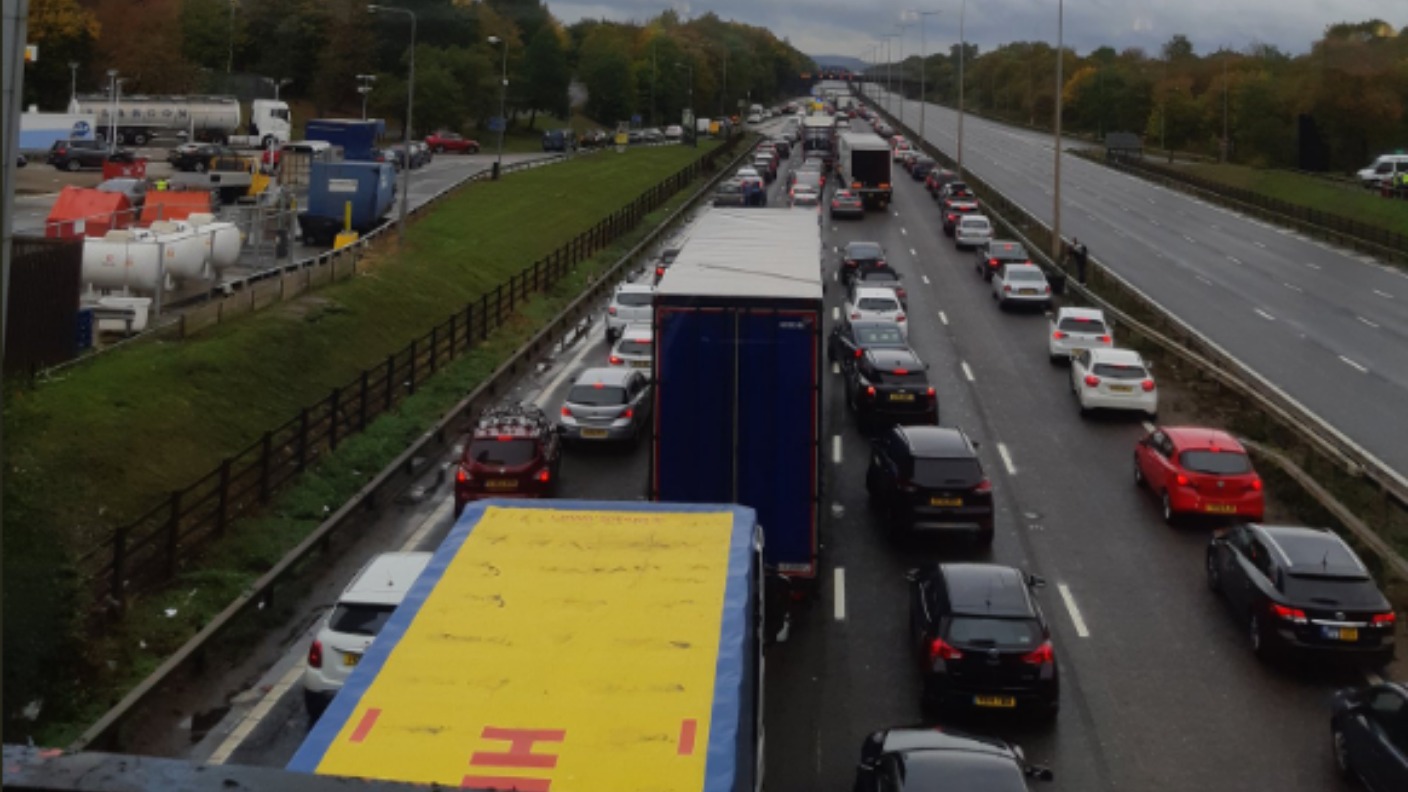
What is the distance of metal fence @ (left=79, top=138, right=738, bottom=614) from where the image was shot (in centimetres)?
1780

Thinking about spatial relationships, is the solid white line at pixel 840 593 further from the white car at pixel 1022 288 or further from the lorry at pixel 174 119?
the lorry at pixel 174 119

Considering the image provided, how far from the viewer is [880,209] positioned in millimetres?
73688

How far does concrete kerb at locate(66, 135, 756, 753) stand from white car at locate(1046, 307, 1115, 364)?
12873 mm

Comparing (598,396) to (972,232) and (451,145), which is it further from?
(451,145)

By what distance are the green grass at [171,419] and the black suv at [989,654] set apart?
8.79m

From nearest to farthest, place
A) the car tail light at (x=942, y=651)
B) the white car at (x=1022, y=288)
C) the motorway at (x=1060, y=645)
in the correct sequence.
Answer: the motorway at (x=1060, y=645) < the car tail light at (x=942, y=651) < the white car at (x=1022, y=288)

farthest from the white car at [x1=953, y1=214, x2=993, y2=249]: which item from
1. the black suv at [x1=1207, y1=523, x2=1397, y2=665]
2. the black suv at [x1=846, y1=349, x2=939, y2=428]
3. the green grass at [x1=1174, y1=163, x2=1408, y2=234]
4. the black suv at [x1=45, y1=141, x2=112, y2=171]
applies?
the black suv at [x1=45, y1=141, x2=112, y2=171]

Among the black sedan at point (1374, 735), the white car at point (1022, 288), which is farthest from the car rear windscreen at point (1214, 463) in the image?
the white car at point (1022, 288)

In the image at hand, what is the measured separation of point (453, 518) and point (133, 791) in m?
18.0

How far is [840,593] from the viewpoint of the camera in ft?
63.4

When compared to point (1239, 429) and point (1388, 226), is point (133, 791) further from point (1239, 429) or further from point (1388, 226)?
point (1388, 226)

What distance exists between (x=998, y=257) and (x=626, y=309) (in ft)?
57.0

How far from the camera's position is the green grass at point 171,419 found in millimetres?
14469

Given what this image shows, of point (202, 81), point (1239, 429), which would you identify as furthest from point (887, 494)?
point (202, 81)
